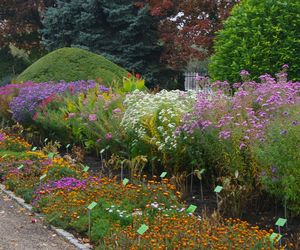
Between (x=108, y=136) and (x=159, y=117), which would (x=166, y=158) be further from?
(x=108, y=136)

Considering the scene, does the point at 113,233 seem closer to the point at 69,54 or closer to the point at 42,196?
the point at 42,196

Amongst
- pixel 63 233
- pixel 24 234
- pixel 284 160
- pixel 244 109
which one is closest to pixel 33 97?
pixel 244 109

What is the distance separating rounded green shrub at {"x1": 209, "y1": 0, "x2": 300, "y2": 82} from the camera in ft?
35.8

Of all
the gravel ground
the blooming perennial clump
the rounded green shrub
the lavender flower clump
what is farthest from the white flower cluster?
the lavender flower clump

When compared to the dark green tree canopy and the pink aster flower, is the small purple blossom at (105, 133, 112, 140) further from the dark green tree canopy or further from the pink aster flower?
the dark green tree canopy

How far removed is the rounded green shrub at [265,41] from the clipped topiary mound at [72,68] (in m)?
4.81

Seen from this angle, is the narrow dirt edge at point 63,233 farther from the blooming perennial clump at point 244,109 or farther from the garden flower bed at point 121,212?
the blooming perennial clump at point 244,109

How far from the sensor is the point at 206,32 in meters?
22.7

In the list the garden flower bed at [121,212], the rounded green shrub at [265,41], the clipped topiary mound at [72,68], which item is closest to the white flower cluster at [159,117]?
the garden flower bed at [121,212]

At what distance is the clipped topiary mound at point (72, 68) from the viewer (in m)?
15.3

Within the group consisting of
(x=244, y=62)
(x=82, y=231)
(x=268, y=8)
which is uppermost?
(x=268, y=8)

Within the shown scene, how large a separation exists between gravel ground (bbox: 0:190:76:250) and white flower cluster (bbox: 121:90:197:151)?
227 centimetres

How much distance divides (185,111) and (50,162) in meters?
2.35

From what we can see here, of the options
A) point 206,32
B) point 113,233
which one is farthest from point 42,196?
point 206,32
